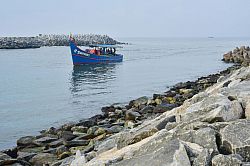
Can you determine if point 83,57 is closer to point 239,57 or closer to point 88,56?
point 88,56

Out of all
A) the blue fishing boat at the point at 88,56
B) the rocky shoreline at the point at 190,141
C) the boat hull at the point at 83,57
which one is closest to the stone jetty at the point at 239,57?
the blue fishing boat at the point at 88,56

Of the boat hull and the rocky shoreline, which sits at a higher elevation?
the rocky shoreline

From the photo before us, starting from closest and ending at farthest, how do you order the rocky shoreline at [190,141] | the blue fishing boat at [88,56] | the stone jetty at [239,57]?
the rocky shoreline at [190,141]
the stone jetty at [239,57]
the blue fishing boat at [88,56]

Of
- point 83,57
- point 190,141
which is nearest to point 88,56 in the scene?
point 83,57

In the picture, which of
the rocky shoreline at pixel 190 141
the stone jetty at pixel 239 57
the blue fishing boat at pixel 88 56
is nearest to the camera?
the rocky shoreline at pixel 190 141

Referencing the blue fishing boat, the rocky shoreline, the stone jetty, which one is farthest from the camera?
the blue fishing boat

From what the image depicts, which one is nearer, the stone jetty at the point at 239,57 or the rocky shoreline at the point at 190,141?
the rocky shoreline at the point at 190,141

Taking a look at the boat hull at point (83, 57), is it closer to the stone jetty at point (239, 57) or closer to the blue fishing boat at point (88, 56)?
the blue fishing boat at point (88, 56)

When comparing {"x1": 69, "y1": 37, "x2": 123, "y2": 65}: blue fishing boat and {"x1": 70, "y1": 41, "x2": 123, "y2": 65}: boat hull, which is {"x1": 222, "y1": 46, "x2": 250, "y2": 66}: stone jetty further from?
{"x1": 70, "y1": 41, "x2": 123, "y2": 65}: boat hull

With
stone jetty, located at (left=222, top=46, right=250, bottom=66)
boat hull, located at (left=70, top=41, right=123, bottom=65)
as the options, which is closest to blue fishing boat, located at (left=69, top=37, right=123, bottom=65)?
boat hull, located at (left=70, top=41, right=123, bottom=65)

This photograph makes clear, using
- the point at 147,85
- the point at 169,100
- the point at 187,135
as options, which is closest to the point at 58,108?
the point at 169,100

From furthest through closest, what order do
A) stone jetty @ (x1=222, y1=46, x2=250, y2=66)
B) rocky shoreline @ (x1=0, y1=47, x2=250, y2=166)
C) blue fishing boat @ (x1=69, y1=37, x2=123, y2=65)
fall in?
blue fishing boat @ (x1=69, y1=37, x2=123, y2=65) → stone jetty @ (x1=222, y1=46, x2=250, y2=66) → rocky shoreline @ (x1=0, y1=47, x2=250, y2=166)

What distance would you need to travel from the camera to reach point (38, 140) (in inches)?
421

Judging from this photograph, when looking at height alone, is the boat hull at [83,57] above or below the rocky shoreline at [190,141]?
below
